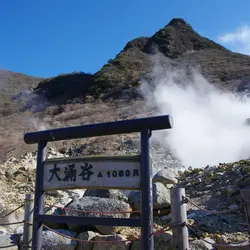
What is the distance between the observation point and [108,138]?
1628 cm

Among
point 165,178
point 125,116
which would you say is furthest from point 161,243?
point 125,116

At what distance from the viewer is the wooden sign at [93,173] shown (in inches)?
104

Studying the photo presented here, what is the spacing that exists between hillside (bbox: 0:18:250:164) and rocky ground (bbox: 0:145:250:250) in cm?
626

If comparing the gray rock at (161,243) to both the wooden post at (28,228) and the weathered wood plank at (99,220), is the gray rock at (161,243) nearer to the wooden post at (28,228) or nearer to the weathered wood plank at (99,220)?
the wooden post at (28,228)

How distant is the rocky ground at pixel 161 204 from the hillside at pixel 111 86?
246 inches

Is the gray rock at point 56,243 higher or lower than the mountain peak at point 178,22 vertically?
lower

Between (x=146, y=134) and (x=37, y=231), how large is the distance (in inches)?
56.8

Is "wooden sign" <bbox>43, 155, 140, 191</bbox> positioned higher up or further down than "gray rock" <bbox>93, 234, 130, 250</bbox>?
higher up

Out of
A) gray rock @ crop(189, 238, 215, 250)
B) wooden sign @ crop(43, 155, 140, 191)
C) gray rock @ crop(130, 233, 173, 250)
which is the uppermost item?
wooden sign @ crop(43, 155, 140, 191)

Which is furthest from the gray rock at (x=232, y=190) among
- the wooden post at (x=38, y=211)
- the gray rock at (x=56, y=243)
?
the wooden post at (x=38, y=211)

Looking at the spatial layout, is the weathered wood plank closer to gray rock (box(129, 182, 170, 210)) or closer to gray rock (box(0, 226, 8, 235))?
gray rock (box(0, 226, 8, 235))

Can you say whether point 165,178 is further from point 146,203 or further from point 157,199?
point 146,203

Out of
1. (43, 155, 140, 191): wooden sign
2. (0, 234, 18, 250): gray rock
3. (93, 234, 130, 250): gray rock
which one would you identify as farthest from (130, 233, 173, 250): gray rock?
(0, 234, 18, 250): gray rock

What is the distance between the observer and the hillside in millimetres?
21859
